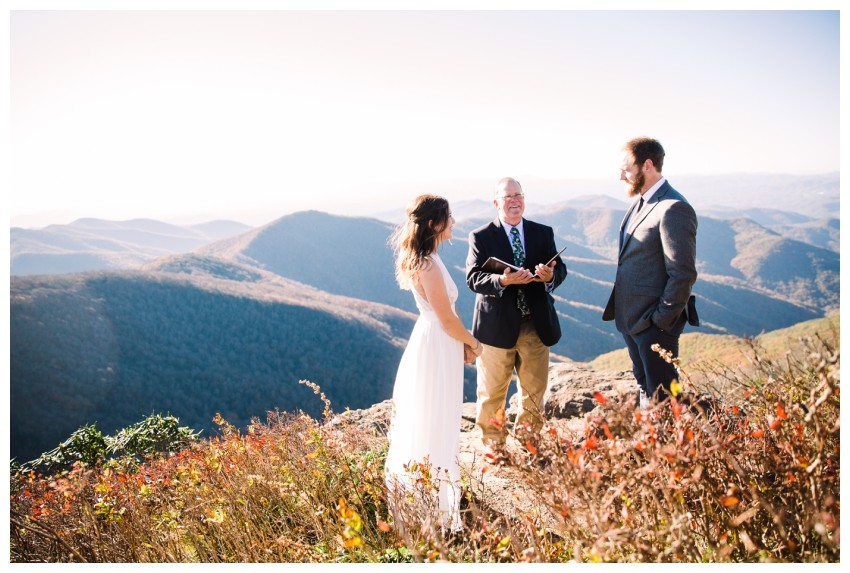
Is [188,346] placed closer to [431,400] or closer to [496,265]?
[496,265]

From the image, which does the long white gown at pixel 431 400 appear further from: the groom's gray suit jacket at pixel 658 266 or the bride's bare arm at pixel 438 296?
the groom's gray suit jacket at pixel 658 266

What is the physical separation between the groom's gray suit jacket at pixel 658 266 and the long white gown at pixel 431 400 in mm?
1112

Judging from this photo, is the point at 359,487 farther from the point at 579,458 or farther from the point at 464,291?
the point at 464,291

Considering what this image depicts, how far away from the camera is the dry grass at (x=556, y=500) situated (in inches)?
59.2

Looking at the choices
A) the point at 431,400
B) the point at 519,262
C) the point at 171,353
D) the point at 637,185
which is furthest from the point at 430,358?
the point at 171,353

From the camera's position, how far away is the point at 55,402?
3941 cm

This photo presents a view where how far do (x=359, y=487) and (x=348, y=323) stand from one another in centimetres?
5578

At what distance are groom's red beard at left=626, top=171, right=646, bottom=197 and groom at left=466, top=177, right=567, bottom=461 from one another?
60 centimetres

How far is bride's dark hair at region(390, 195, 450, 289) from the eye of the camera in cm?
269

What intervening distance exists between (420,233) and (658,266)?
4.81 feet

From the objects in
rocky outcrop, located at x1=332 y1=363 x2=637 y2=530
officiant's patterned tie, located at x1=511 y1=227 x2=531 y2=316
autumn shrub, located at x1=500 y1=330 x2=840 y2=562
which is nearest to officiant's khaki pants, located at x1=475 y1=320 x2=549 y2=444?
officiant's patterned tie, located at x1=511 y1=227 x2=531 y2=316

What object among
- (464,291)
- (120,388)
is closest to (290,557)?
(120,388)

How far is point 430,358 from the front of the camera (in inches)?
112

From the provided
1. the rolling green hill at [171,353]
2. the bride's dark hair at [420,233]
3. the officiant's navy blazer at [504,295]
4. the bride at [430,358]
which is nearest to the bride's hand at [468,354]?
the bride at [430,358]
